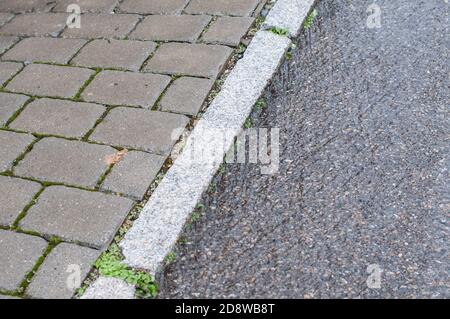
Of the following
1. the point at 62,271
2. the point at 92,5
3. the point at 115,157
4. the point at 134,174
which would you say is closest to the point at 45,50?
the point at 92,5

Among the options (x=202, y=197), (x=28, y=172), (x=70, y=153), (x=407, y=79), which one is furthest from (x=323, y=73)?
(x=28, y=172)

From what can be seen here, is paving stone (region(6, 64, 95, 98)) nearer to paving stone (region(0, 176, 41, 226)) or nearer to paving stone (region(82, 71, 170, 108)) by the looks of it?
paving stone (region(82, 71, 170, 108))

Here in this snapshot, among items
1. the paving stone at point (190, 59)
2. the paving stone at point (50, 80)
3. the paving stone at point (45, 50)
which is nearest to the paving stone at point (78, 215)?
the paving stone at point (50, 80)

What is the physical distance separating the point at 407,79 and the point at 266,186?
A: 1153 millimetres

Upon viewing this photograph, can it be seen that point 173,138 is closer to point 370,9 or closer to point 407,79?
point 407,79

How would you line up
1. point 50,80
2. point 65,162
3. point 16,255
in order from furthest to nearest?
point 50,80
point 65,162
point 16,255

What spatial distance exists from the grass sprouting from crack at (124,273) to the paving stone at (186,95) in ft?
3.06

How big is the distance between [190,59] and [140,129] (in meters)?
0.66

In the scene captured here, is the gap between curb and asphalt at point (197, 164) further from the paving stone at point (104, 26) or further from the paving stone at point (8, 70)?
the paving stone at point (8, 70)

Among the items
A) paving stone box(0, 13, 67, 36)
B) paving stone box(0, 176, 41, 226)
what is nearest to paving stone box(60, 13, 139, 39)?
paving stone box(0, 13, 67, 36)

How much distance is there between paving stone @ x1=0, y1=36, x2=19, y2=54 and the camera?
337 cm

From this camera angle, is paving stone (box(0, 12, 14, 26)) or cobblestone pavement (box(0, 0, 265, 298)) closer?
cobblestone pavement (box(0, 0, 265, 298))

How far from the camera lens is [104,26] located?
3.46 metres

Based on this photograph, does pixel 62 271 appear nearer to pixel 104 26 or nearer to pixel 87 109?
pixel 87 109
